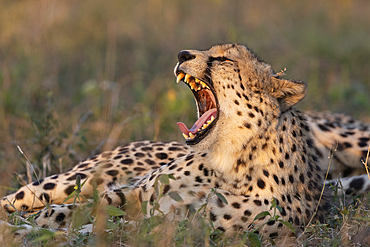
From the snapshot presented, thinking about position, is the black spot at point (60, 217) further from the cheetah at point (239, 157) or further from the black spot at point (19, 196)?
the black spot at point (19, 196)

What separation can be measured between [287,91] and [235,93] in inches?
12.8

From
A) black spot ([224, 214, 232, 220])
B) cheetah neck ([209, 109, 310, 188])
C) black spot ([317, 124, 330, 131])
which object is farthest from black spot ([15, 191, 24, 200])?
black spot ([317, 124, 330, 131])

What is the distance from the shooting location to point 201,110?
3344mm

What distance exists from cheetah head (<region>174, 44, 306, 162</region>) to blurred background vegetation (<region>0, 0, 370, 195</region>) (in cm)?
163

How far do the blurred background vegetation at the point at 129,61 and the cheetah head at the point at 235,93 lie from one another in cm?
163

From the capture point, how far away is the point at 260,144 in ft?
9.45

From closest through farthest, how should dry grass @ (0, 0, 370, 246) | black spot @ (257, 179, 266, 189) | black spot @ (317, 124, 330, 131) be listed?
black spot @ (257, 179, 266, 189) → black spot @ (317, 124, 330, 131) → dry grass @ (0, 0, 370, 246)

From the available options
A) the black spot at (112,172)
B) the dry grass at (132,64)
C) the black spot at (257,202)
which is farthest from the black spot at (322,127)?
the black spot at (112,172)

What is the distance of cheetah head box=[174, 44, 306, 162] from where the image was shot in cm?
291

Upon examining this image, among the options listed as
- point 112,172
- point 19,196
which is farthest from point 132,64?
point 19,196

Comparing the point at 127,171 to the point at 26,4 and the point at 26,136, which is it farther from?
the point at 26,4

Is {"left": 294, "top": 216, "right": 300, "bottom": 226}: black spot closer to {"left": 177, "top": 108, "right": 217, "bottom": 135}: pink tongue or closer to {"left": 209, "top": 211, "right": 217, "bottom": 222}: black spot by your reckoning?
{"left": 209, "top": 211, "right": 217, "bottom": 222}: black spot

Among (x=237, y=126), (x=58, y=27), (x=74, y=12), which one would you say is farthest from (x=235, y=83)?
(x=74, y=12)

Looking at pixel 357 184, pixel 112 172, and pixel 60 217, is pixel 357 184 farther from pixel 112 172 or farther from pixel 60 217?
pixel 60 217
